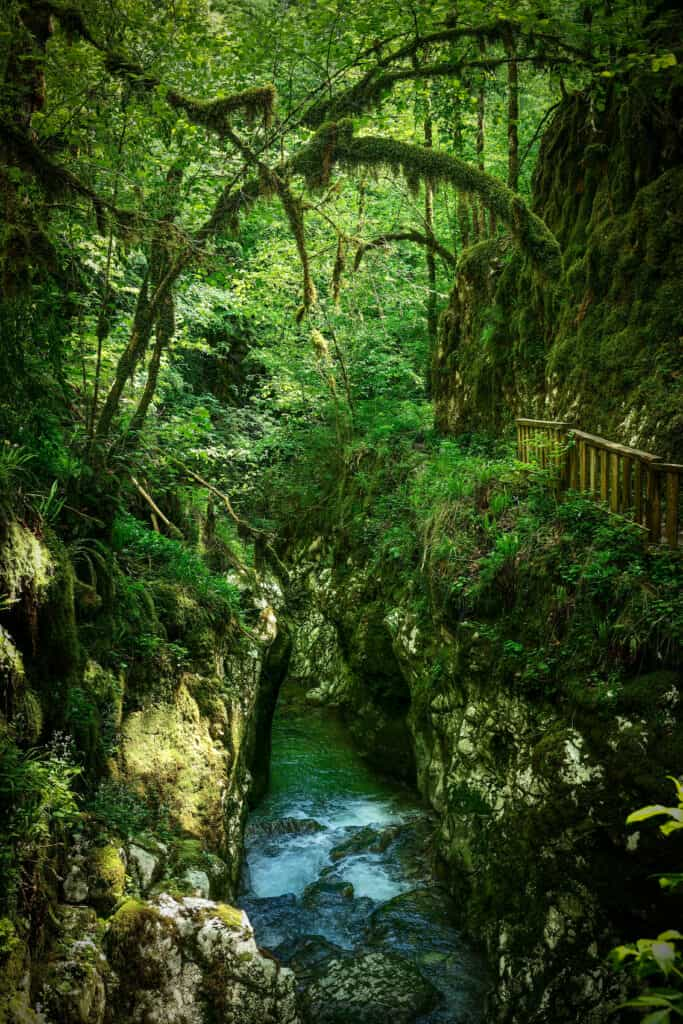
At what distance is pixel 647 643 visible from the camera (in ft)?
18.1

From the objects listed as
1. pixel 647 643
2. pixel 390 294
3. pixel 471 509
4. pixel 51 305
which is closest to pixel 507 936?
pixel 647 643

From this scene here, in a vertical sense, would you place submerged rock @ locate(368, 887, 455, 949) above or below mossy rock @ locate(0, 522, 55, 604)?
below

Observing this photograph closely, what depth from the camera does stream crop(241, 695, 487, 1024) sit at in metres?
5.87

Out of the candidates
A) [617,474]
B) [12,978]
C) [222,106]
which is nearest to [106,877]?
[12,978]

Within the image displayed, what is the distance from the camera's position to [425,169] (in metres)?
8.55

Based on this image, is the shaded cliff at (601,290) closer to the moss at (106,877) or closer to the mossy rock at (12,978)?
the moss at (106,877)

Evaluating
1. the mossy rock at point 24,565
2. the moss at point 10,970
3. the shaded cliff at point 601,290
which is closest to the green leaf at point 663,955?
the moss at point 10,970

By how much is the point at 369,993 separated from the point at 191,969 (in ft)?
7.94

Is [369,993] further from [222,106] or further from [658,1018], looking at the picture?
[222,106]

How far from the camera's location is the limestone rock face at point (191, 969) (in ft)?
13.2

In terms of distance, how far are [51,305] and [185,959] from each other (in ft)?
16.5

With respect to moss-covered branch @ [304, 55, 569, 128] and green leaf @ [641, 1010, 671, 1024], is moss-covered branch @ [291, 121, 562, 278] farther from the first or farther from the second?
green leaf @ [641, 1010, 671, 1024]

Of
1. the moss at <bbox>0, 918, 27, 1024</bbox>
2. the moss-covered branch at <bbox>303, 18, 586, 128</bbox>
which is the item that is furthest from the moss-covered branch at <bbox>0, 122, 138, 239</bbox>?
the moss at <bbox>0, 918, 27, 1024</bbox>

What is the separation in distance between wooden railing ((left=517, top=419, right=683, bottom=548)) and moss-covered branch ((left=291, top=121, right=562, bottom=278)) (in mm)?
3131
